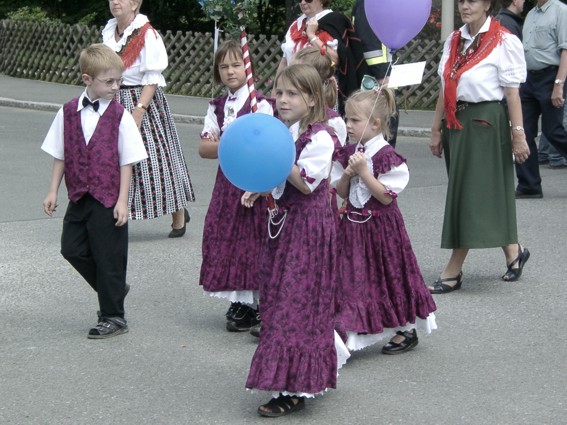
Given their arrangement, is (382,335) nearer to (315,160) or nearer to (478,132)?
(315,160)

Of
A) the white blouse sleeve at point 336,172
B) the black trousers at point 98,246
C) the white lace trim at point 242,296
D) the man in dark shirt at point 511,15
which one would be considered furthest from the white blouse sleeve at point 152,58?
the man in dark shirt at point 511,15

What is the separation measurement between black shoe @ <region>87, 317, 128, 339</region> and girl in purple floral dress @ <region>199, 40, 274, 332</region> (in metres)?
0.50

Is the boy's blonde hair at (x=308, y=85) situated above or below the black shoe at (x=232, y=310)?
above

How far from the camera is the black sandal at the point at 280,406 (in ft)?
16.5

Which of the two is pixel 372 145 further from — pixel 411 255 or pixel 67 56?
pixel 67 56

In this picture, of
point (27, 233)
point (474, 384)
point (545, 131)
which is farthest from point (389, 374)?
point (545, 131)

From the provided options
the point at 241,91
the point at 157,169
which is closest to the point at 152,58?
the point at 157,169

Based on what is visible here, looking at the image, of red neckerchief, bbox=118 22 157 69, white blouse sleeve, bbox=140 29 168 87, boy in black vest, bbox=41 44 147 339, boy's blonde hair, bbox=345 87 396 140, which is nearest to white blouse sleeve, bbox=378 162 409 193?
boy's blonde hair, bbox=345 87 396 140

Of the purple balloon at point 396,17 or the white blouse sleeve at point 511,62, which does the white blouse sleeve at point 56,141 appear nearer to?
the purple balloon at point 396,17

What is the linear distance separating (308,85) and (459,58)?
2240 millimetres

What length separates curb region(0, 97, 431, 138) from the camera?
15.1m

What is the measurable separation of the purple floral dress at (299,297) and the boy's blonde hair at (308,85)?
48 millimetres

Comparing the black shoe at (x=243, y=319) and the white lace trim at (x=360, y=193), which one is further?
the black shoe at (x=243, y=319)

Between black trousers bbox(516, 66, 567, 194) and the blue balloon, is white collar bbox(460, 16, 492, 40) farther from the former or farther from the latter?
black trousers bbox(516, 66, 567, 194)
